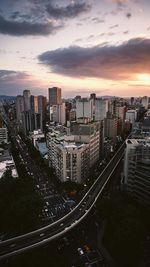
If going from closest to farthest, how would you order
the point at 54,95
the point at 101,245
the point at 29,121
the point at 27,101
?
1. the point at 101,245
2. the point at 29,121
3. the point at 27,101
4. the point at 54,95

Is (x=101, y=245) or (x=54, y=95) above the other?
(x=54, y=95)

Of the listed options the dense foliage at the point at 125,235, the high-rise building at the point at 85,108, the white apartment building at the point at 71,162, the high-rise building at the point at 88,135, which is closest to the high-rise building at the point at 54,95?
the high-rise building at the point at 85,108

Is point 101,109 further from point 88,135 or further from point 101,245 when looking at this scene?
point 101,245

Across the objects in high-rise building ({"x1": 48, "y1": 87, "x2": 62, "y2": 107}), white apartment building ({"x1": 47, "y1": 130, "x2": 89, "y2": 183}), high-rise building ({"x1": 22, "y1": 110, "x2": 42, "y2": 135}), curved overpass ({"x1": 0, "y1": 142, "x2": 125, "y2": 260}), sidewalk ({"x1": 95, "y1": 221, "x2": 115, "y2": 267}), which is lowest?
sidewalk ({"x1": 95, "y1": 221, "x2": 115, "y2": 267})

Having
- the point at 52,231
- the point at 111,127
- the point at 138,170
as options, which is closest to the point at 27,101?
the point at 111,127

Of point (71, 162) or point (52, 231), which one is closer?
point (52, 231)

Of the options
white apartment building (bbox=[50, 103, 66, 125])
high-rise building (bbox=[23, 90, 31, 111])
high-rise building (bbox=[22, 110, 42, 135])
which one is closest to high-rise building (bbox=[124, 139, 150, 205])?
high-rise building (bbox=[22, 110, 42, 135])

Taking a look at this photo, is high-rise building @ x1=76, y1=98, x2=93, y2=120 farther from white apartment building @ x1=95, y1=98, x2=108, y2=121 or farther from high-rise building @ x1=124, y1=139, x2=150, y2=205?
high-rise building @ x1=124, y1=139, x2=150, y2=205
